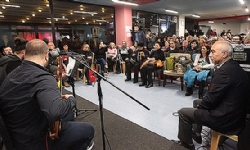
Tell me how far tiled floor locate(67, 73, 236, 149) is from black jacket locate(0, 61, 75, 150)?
62.1 inches

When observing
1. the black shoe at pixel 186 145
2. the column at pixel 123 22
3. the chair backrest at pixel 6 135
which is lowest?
the black shoe at pixel 186 145

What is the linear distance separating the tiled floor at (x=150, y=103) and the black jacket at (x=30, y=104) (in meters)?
1.58

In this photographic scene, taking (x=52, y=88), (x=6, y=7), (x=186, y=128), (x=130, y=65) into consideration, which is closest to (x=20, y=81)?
(x=52, y=88)

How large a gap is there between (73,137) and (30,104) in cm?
46

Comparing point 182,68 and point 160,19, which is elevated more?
point 160,19

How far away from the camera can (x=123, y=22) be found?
777 centimetres

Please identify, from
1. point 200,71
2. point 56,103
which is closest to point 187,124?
point 56,103

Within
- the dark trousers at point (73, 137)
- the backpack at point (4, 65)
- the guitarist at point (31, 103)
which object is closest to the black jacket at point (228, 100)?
the dark trousers at point (73, 137)

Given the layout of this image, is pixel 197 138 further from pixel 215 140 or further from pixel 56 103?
pixel 56 103

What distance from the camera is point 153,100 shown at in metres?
3.60

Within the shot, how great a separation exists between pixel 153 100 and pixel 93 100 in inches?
48.9

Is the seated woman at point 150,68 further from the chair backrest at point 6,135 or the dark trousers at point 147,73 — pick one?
the chair backrest at point 6,135

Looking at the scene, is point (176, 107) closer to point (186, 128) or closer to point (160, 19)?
point (186, 128)

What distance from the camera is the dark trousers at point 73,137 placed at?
55.2 inches
